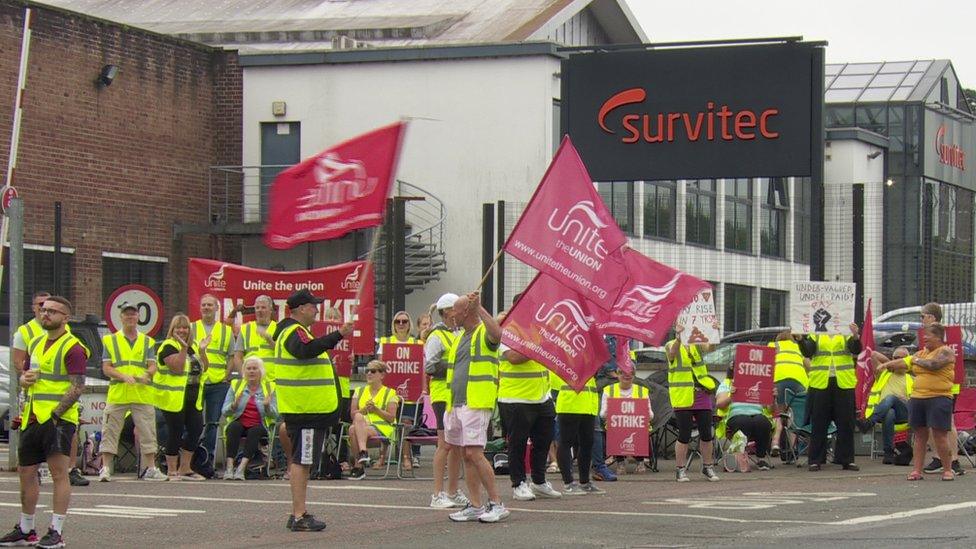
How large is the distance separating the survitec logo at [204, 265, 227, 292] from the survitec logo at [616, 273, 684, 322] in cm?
546

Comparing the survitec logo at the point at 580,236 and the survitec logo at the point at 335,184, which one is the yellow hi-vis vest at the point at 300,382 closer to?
the survitec logo at the point at 335,184

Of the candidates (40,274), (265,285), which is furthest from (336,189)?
(40,274)

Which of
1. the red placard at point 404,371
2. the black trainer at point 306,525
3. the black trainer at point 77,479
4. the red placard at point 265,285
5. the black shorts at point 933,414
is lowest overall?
the black trainer at point 77,479

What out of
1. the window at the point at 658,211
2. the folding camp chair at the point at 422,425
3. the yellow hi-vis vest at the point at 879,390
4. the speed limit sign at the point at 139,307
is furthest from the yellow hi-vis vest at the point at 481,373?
the window at the point at 658,211

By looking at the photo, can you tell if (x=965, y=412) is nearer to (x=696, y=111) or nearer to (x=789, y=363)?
(x=789, y=363)

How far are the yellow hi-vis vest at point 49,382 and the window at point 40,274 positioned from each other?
16.8 m

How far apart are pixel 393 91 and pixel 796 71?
39.1ft

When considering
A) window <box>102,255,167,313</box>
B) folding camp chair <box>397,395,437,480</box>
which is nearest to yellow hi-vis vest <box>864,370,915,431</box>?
folding camp chair <box>397,395,437,480</box>

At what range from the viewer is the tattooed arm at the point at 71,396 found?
38.3 feet

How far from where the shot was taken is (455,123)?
31938mm

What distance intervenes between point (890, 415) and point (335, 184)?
9.57 meters

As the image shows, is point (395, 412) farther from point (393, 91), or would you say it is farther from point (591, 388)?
point (393, 91)

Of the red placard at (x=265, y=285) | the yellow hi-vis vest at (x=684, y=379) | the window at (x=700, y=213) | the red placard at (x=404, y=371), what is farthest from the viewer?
the window at (x=700, y=213)

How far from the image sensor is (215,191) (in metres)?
33.9
